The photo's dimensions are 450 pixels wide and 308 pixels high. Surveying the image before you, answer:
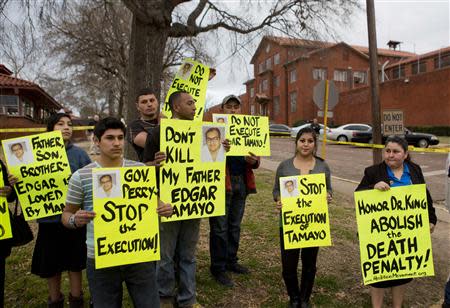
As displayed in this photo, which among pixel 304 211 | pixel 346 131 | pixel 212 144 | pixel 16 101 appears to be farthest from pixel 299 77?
pixel 212 144

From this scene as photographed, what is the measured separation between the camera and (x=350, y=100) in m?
37.9

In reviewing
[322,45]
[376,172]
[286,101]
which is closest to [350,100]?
[286,101]

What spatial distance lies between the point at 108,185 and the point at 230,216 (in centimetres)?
209

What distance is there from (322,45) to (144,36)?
628 centimetres

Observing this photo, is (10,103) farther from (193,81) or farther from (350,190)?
(193,81)

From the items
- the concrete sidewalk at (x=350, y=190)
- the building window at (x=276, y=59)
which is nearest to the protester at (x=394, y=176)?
the concrete sidewalk at (x=350, y=190)

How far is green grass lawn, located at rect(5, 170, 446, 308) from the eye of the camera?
153 inches

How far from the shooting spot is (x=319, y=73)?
45.2 m

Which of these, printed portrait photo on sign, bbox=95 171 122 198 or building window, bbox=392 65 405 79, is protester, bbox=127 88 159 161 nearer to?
printed portrait photo on sign, bbox=95 171 122 198

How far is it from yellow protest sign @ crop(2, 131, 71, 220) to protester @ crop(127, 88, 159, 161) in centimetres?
68

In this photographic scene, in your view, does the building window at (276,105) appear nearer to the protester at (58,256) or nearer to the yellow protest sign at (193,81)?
the yellow protest sign at (193,81)

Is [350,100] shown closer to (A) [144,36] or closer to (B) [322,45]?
(B) [322,45]

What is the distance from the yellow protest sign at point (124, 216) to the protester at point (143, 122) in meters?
0.96

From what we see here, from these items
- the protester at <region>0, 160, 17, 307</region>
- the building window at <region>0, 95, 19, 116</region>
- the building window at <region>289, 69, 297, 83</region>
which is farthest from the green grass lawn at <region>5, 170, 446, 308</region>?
the building window at <region>289, 69, 297, 83</region>
